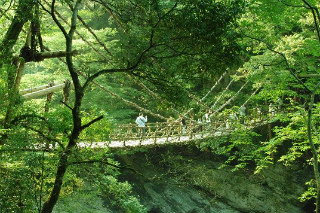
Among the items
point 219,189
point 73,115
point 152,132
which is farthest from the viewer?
point 219,189

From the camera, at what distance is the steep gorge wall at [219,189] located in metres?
11.1

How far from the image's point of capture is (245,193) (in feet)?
38.4

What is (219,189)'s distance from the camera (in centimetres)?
1181

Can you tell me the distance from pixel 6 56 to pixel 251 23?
3972mm

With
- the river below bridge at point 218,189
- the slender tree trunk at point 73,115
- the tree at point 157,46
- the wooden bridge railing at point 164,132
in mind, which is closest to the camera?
the tree at point 157,46

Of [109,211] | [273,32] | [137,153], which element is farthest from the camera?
[137,153]

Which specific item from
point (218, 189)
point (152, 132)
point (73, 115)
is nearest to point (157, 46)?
point (73, 115)

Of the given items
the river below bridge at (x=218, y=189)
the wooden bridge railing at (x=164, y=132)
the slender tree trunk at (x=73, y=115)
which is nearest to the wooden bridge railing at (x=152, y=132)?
the wooden bridge railing at (x=164, y=132)

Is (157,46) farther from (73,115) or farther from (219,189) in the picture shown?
(219,189)

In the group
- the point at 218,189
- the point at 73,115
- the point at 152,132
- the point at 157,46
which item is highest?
the point at 157,46

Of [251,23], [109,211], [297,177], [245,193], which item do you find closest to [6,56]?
[251,23]

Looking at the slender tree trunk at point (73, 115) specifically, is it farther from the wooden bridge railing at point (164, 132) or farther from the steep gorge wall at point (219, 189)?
the steep gorge wall at point (219, 189)

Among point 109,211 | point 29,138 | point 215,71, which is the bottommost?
point 109,211

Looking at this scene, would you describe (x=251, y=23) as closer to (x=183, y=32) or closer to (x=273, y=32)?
(x=273, y=32)
